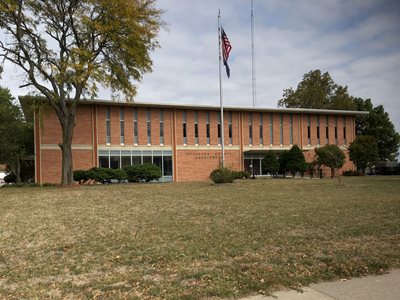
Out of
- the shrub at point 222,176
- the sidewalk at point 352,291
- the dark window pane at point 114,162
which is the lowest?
the sidewalk at point 352,291

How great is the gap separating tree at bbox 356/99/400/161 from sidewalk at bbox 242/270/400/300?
209ft

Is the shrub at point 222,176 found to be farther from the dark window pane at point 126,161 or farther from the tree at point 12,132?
the tree at point 12,132

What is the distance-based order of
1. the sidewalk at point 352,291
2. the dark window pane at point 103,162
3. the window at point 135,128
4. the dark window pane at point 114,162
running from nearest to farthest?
the sidewalk at point 352,291, the dark window pane at point 103,162, the dark window pane at point 114,162, the window at point 135,128

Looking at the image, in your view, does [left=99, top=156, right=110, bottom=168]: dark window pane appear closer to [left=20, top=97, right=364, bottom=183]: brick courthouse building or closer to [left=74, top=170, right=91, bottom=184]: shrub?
[left=20, top=97, right=364, bottom=183]: brick courthouse building

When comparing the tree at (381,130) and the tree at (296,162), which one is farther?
the tree at (381,130)

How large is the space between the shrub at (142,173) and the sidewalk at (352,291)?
31072 mm

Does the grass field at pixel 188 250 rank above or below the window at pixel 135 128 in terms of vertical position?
below

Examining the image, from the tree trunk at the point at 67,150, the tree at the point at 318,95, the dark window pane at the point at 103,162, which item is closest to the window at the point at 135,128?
the dark window pane at the point at 103,162

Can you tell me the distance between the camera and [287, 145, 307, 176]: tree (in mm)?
40875

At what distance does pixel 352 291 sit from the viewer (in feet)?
17.0

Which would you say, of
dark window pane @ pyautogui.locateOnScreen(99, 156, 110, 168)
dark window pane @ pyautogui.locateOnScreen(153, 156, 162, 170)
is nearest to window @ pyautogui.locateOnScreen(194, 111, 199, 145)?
dark window pane @ pyautogui.locateOnScreen(153, 156, 162, 170)

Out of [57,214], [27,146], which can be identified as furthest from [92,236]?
[27,146]

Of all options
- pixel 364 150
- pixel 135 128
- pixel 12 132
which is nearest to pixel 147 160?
pixel 135 128

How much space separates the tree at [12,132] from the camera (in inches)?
1582
